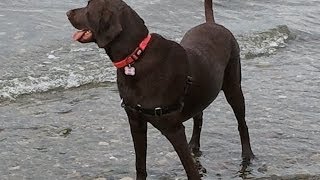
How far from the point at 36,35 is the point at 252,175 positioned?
5275 mm

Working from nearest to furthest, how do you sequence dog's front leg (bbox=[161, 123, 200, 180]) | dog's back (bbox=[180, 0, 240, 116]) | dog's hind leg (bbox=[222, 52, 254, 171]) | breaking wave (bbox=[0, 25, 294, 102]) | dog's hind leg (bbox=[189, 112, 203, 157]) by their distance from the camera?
dog's front leg (bbox=[161, 123, 200, 180]), dog's back (bbox=[180, 0, 240, 116]), dog's hind leg (bbox=[222, 52, 254, 171]), dog's hind leg (bbox=[189, 112, 203, 157]), breaking wave (bbox=[0, 25, 294, 102])

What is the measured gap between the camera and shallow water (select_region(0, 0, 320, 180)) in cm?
609

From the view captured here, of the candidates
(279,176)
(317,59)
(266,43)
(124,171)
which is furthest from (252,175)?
(266,43)

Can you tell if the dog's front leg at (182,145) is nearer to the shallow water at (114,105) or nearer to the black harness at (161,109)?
the black harness at (161,109)

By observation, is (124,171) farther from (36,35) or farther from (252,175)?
(36,35)

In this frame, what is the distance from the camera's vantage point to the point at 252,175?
5.93 metres

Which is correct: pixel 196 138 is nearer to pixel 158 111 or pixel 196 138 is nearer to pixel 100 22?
pixel 158 111

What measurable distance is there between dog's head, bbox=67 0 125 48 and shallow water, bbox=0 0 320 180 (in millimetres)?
1647

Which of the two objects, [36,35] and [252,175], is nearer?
[252,175]

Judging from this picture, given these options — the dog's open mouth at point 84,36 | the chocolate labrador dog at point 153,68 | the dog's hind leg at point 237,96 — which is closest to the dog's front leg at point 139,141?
the chocolate labrador dog at point 153,68

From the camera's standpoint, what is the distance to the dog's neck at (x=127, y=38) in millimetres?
4633

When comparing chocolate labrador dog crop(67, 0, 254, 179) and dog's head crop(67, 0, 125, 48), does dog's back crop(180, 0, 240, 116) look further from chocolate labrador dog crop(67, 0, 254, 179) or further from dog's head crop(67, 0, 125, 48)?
dog's head crop(67, 0, 125, 48)

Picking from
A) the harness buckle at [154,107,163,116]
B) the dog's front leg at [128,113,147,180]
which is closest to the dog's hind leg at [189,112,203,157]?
the dog's front leg at [128,113,147,180]

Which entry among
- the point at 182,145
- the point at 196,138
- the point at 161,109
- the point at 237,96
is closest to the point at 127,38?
the point at 161,109
